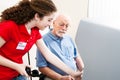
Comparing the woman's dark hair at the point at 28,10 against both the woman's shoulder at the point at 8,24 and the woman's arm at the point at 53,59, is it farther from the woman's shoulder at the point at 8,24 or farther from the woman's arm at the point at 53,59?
the woman's arm at the point at 53,59

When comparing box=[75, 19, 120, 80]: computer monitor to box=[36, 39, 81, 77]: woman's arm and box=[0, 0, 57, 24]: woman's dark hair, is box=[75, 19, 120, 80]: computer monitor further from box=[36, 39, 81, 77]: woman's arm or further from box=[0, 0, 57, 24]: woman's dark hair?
box=[36, 39, 81, 77]: woman's arm

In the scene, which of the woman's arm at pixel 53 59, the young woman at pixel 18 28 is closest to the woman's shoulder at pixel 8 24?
the young woman at pixel 18 28

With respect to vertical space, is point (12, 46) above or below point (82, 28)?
below

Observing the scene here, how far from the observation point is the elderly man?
195 cm

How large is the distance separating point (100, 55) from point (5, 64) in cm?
74

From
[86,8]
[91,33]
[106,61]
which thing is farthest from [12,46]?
[86,8]

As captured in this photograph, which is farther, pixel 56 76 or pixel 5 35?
pixel 56 76

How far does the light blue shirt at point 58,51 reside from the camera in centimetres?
196

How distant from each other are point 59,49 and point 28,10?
1.89 ft

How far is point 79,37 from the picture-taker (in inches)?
51.1

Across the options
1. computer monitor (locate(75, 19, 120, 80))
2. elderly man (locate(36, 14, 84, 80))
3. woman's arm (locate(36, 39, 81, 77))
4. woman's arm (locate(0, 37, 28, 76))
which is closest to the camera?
computer monitor (locate(75, 19, 120, 80))

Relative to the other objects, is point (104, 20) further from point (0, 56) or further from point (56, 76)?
point (56, 76)

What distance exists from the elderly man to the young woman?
0.32m

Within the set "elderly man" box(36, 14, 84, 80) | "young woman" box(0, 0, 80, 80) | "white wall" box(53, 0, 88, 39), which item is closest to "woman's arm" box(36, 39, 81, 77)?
"elderly man" box(36, 14, 84, 80)
